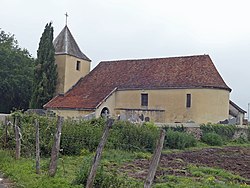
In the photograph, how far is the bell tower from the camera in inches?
1713

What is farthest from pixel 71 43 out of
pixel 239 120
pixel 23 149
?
pixel 23 149

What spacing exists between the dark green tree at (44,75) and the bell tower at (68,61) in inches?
33.7

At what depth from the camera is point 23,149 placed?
15.5m

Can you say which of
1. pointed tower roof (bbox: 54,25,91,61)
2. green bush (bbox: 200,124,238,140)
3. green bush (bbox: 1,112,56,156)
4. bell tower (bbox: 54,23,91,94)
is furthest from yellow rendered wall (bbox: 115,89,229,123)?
green bush (bbox: 1,112,56,156)

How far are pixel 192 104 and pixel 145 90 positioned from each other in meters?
4.92

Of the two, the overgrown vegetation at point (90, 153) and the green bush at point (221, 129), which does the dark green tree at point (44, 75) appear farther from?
the green bush at point (221, 129)

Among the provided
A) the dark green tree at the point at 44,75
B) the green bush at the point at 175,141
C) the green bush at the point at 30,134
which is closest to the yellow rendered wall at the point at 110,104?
the dark green tree at the point at 44,75

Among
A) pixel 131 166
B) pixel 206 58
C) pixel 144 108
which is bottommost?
pixel 131 166

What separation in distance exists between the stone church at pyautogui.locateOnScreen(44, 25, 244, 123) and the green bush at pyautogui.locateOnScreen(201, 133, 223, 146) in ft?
21.7

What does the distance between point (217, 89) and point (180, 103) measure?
358cm

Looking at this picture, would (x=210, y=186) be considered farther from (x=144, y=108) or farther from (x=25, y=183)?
(x=144, y=108)

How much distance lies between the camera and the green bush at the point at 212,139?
2978 cm

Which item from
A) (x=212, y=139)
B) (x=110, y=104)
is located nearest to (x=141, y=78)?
(x=110, y=104)

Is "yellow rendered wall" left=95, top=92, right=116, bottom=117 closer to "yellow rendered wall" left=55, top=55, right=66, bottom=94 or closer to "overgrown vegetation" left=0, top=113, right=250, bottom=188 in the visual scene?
"yellow rendered wall" left=55, top=55, right=66, bottom=94
